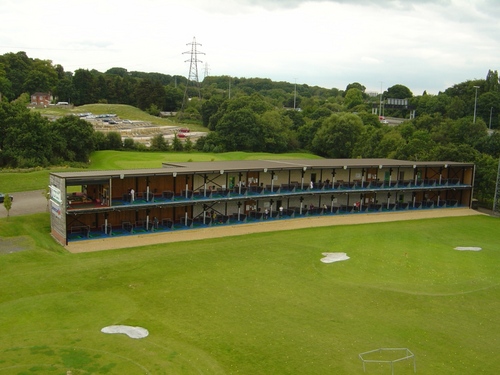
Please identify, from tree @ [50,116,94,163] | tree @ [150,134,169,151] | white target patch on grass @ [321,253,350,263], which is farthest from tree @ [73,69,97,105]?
white target patch on grass @ [321,253,350,263]

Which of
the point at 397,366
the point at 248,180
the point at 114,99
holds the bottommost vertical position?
the point at 397,366

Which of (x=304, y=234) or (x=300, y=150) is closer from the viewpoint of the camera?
(x=304, y=234)

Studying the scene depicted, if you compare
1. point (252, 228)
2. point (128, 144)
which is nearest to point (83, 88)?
point (128, 144)

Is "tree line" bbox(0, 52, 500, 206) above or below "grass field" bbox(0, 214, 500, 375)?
above

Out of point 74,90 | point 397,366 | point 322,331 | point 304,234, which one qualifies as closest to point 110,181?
point 304,234

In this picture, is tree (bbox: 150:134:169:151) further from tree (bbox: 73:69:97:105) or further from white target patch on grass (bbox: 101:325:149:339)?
white target patch on grass (bbox: 101:325:149:339)

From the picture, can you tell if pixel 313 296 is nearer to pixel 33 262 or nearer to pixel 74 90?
pixel 33 262

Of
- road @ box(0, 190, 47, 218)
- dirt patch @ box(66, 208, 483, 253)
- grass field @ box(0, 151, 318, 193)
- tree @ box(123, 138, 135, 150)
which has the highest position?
tree @ box(123, 138, 135, 150)
